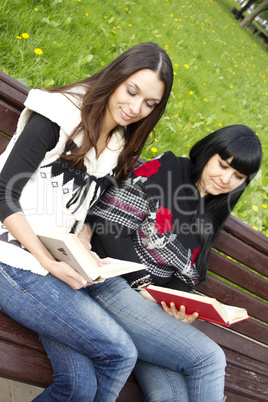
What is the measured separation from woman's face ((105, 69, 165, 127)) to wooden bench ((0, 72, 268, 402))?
0.49 meters

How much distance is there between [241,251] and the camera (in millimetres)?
2473

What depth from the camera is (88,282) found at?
4.92 feet

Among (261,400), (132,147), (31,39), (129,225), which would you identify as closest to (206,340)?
(129,225)

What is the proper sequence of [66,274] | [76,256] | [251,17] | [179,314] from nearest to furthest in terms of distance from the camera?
[76,256] < [66,274] < [179,314] < [251,17]

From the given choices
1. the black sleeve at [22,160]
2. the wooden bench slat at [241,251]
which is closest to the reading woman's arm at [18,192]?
the black sleeve at [22,160]

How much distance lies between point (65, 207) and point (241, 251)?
129cm

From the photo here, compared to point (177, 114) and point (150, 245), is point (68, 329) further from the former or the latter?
point (177, 114)

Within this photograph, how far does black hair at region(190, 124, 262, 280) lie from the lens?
194 centimetres

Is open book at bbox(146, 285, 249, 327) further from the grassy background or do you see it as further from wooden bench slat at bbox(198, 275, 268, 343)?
the grassy background

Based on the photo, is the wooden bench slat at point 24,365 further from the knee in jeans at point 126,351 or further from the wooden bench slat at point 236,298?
the wooden bench slat at point 236,298

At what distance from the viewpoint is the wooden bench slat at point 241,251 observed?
2416 mm

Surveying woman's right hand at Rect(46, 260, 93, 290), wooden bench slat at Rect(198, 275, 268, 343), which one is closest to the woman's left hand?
woman's right hand at Rect(46, 260, 93, 290)

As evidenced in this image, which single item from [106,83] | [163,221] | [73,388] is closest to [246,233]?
[163,221]

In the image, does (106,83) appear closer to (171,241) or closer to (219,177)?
(219,177)
